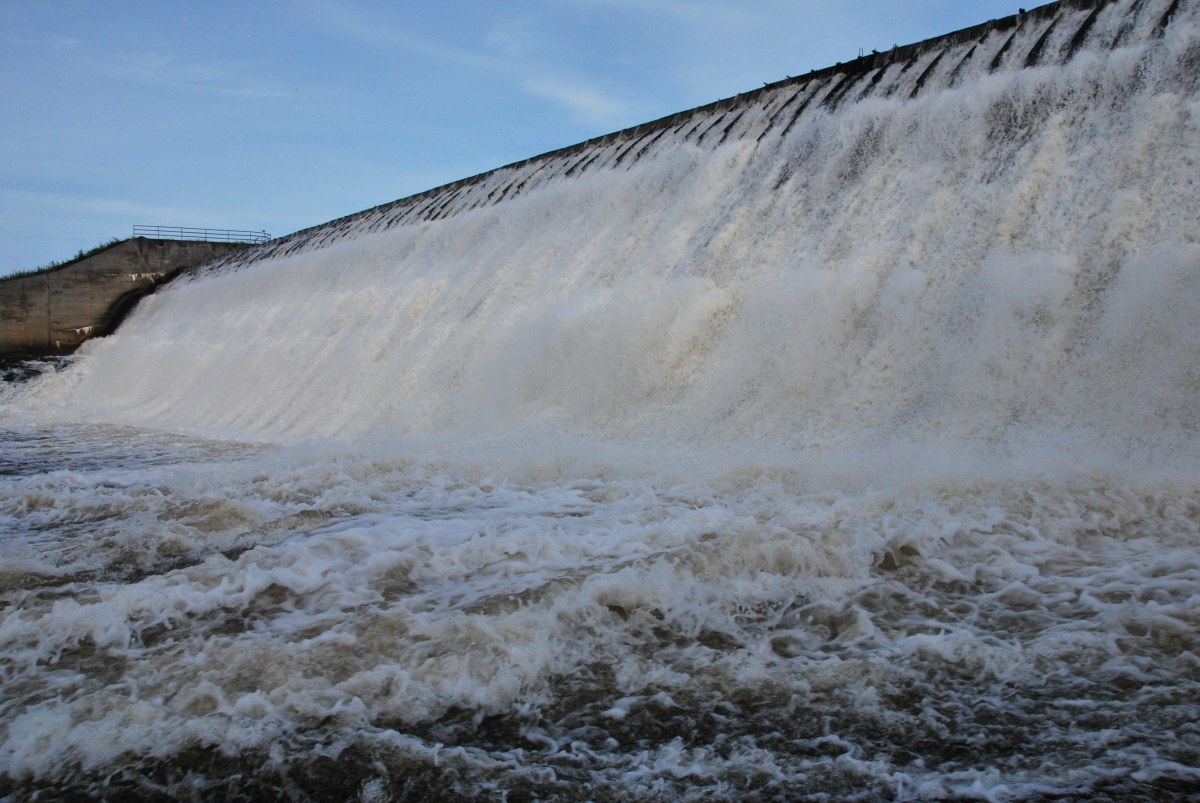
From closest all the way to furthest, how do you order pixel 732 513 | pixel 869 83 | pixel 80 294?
pixel 732 513
pixel 869 83
pixel 80 294

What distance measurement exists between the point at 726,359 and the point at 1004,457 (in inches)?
114

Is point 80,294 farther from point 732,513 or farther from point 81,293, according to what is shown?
point 732,513

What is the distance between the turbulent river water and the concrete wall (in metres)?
14.7

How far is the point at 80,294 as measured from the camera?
25.7 meters

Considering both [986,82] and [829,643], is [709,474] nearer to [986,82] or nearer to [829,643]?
[829,643]

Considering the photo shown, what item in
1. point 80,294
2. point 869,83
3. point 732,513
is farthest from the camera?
point 80,294

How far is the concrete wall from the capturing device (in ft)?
81.0

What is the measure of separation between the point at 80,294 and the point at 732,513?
26221 mm

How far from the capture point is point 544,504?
5.54 metres

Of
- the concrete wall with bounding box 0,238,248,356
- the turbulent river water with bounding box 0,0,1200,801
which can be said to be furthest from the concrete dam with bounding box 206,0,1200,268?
the concrete wall with bounding box 0,238,248,356

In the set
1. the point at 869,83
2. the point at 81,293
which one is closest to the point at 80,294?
the point at 81,293

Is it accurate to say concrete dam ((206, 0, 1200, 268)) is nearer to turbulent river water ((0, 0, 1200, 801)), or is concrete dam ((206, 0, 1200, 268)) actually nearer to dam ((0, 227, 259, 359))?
turbulent river water ((0, 0, 1200, 801))

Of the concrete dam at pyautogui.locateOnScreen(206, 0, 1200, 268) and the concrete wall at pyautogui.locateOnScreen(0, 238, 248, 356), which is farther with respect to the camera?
the concrete wall at pyautogui.locateOnScreen(0, 238, 248, 356)

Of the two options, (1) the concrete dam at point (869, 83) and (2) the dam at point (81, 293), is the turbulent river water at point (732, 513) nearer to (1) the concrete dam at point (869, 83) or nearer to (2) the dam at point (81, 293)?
(1) the concrete dam at point (869, 83)
